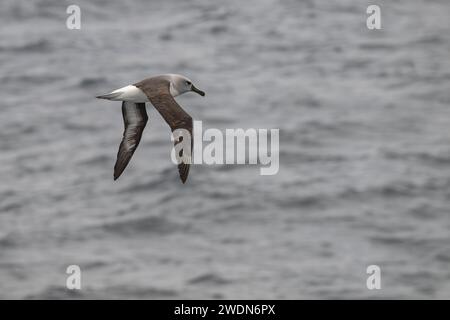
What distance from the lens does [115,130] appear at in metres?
55.4

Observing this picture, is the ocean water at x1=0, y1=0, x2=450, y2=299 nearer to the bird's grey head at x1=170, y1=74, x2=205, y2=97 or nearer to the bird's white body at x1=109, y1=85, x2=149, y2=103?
the bird's grey head at x1=170, y1=74, x2=205, y2=97

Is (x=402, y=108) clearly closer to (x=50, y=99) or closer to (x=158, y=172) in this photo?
(x=158, y=172)

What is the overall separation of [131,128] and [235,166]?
38.8m

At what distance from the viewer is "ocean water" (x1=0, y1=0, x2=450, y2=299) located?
149 ft

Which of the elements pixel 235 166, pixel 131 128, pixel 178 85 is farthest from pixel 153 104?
pixel 235 166

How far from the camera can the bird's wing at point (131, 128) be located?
47.5 feet

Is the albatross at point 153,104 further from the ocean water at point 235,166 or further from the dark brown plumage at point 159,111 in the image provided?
the ocean water at point 235,166

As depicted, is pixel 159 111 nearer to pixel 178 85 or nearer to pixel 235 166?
pixel 178 85

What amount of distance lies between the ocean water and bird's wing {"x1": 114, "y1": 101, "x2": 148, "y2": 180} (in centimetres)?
2630

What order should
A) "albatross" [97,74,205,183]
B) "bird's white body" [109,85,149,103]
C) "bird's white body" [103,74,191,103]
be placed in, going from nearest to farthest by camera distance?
1. "albatross" [97,74,205,183]
2. "bird's white body" [103,74,191,103]
3. "bird's white body" [109,85,149,103]

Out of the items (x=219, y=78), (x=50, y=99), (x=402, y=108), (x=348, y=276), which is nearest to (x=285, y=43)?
(x=219, y=78)

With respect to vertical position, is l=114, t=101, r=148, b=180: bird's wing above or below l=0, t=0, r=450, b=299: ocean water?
below

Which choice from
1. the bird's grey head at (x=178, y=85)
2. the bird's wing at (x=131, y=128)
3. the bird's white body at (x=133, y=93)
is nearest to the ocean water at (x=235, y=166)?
the bird's wing at (x=131, y=128)

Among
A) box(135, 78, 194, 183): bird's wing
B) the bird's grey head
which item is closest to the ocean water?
the bird's grey head
